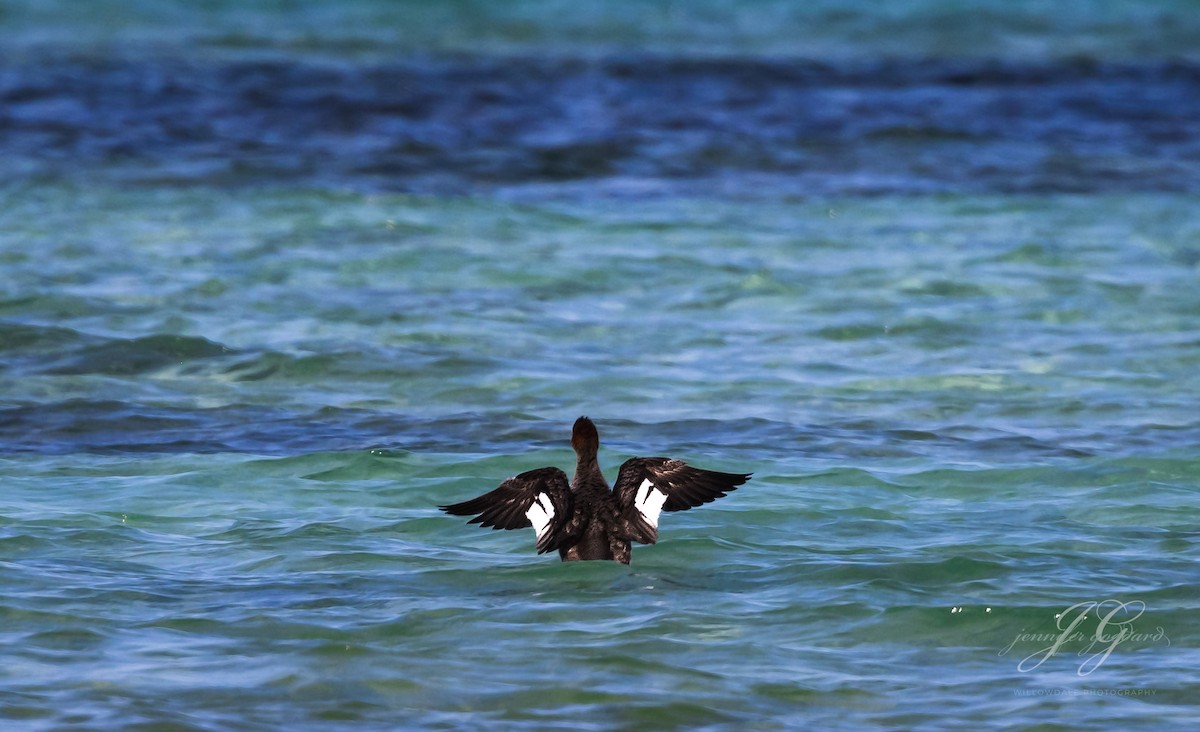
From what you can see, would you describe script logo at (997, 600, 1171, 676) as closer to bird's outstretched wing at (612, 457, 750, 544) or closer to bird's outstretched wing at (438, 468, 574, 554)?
bird's outstretched wing at (612, 457, 750, 544)

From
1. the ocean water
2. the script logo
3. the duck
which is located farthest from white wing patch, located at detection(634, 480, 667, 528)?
the script logo

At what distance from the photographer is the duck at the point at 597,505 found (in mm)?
6156

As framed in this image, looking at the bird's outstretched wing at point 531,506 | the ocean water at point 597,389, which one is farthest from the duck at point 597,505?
the ocean water at point 597,389

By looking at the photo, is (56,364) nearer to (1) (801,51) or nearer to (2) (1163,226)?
(2) (1163,226)

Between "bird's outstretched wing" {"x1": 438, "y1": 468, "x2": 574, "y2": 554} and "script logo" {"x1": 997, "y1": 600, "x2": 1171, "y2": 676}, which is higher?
"bird's outstretched wing" {"x1": 438, "y1": 468, "x2": 574, "y2": 554}

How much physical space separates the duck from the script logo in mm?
1171

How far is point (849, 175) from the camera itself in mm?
15648

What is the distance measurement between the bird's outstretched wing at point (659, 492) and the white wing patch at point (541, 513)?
0.26m

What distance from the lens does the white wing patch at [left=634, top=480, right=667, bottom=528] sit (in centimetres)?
619

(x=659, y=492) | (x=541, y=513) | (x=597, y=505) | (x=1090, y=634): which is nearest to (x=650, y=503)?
(x=659, y=492)

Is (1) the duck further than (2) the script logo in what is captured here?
Yes

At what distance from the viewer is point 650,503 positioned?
620 cm

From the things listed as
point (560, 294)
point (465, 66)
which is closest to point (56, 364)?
point (560, 294)

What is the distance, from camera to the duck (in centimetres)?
616
